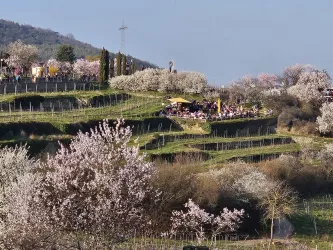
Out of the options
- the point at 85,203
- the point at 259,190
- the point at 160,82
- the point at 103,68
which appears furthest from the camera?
the point at 103,68

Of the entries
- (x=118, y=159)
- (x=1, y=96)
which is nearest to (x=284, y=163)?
(x=1, y=96)

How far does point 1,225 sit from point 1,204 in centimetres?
403

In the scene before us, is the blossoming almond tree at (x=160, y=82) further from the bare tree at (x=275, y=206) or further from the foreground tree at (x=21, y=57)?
the bare tree at (x=275, y=206)

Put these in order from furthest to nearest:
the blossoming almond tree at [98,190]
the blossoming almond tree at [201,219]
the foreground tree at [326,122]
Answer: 1. the foreground tree at [326,122]
2. the blossoming almond tree at [201,219]
3. the blossoming almond tree at [98,190]

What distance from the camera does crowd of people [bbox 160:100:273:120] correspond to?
55344mm

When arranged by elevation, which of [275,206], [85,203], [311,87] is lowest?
[275,206]

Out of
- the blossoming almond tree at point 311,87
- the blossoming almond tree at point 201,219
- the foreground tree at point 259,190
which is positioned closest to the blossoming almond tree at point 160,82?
the blossoming almond tree at point 311,87

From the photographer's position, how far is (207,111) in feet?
195

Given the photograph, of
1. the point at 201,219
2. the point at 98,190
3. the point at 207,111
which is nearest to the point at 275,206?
the point at 201,219

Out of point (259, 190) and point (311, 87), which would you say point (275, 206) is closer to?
point (259, 190)

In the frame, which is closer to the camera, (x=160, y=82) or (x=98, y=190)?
(x=98, y=190)

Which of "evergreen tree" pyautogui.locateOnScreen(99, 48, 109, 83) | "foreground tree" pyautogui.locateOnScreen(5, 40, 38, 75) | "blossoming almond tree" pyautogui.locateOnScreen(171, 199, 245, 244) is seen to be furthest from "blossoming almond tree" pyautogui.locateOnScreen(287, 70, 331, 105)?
"blossoming almond tree" pyautogui.locateOnScreen(171, 199, 245, 244)

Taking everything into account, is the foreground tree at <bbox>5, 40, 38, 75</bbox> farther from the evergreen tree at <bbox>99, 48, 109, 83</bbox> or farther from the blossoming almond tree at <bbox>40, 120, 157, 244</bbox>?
the blossoming almond tree at <bbox>40, 120, 157, 244</bbox>

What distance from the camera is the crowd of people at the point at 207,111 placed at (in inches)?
2179
